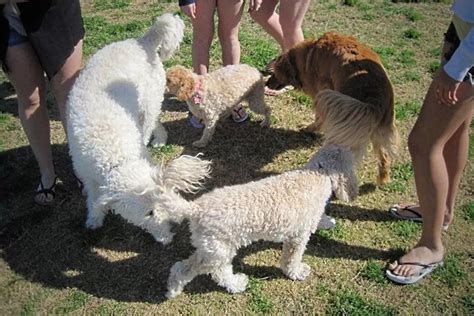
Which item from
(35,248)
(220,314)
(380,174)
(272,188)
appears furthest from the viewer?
(380,174)

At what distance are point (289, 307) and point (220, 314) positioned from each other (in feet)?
1.61

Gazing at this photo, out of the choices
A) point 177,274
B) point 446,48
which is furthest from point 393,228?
point 177,274

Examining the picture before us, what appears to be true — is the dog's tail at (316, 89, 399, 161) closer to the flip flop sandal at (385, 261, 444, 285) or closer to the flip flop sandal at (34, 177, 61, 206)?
the flip flop sandal at (385, 261, 444, 285)

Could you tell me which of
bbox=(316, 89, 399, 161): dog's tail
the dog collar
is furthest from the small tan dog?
bbox=(316, 89, 399, 161): dog's tail

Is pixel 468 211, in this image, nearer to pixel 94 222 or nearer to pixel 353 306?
pixel 353 306

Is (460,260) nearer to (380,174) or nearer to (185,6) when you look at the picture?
(380,174)

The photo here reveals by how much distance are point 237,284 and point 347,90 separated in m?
1.74

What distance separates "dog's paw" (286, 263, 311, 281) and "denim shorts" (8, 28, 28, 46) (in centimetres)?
261

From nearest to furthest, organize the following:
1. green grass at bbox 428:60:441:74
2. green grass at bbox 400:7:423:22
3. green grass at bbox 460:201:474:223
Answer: green grass at bbox 460:201:474:223, green grass at bbox 428:60:441:74, green grass at bbox 400:7:423:22

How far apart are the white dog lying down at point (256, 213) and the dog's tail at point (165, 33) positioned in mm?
1681

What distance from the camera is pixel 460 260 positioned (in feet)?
11.1

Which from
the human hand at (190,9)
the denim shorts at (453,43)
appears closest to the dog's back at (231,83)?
the human hand at (190,9)

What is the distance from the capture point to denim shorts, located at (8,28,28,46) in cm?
322

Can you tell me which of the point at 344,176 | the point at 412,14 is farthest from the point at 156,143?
the point at 412,14
